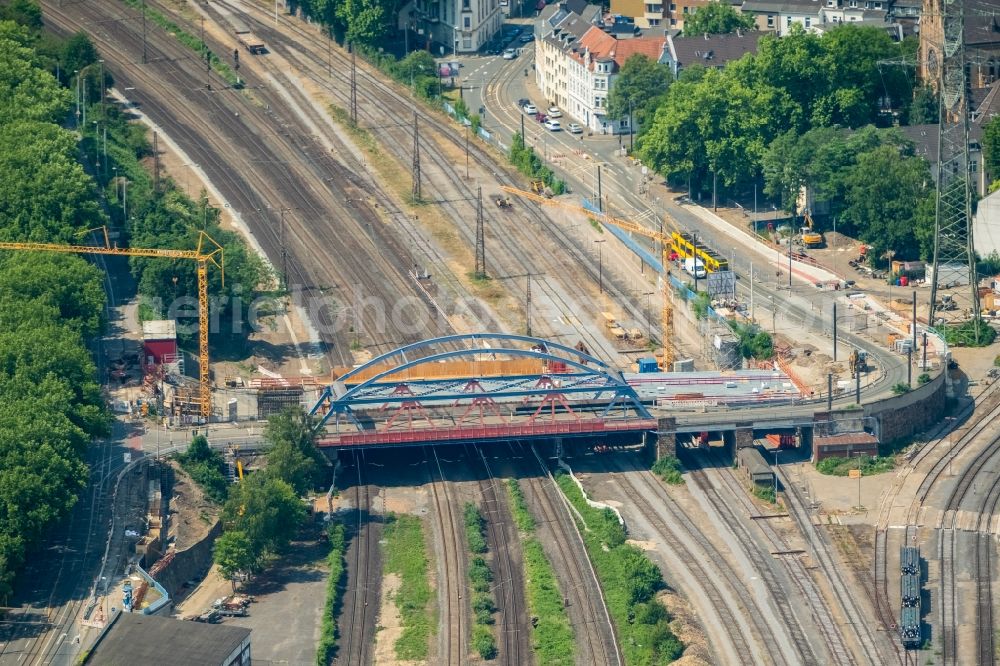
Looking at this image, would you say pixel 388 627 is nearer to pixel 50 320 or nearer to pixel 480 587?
pixel 480 587

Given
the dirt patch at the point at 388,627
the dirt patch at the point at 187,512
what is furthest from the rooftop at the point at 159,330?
the dirt patch at the point at 388,627

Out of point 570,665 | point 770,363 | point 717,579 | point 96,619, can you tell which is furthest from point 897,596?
point 96,619

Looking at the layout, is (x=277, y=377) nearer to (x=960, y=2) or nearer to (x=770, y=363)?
(x=770, y=363)

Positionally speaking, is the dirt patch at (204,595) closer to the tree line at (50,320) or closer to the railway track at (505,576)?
the tree line at (50,320)

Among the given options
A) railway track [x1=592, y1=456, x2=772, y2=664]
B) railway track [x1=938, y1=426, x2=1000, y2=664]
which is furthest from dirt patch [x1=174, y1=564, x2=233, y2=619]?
railway track [x1=938, y1=426, x2=1000, y2=664]

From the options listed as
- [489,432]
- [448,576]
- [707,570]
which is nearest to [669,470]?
[489,432]

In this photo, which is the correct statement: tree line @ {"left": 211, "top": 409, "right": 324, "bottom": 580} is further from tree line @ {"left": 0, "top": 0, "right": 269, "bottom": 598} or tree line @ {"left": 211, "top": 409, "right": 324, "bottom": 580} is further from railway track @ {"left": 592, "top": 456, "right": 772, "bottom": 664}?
railway track @ {"left": 592, "top": 456, "right": 772, "bottom": 664}
